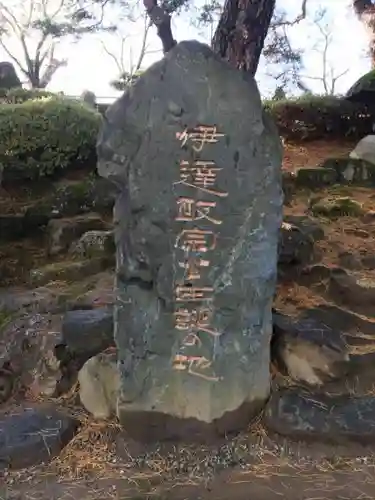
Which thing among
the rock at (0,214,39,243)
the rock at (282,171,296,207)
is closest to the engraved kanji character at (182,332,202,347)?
the rock at (0,214,39,243)

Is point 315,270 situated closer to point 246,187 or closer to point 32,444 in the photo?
point 246,187

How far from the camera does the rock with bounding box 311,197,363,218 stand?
5.42 m

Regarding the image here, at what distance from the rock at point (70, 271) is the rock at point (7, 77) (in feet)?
19.7

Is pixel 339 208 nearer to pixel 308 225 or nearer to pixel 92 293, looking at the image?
pixel 308 225

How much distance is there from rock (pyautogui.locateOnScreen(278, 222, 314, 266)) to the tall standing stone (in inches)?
50.6

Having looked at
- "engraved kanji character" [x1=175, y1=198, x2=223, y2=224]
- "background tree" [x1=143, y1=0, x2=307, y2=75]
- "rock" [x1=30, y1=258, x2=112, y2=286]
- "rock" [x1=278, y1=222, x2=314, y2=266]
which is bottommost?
"rock" [x1=30, y1=258, x2=112, y2=286]

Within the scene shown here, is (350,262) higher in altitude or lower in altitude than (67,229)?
lower

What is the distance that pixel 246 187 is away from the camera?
3084 millimetres

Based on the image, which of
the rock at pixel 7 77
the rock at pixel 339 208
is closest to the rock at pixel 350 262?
the rock at pixel 339 208

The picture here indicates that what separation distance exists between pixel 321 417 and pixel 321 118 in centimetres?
460

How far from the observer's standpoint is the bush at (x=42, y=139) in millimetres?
5805

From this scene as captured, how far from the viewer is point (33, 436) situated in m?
3.19

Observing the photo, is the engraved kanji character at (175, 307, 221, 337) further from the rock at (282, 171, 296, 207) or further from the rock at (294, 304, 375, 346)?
the rock at (282, 171, 296, 207)

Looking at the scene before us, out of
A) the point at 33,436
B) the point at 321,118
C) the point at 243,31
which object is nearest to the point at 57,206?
the point at 243,31
